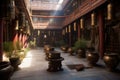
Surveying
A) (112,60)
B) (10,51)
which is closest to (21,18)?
(10,51)

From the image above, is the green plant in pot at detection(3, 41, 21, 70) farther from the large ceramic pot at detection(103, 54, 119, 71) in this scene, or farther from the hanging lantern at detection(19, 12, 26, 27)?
the large ceramic pot at detection(103, 54, 119, 71)

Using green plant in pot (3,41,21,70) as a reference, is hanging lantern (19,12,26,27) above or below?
above

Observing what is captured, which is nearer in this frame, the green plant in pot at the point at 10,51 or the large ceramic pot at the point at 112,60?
the green plant in pot at the point at 10,51

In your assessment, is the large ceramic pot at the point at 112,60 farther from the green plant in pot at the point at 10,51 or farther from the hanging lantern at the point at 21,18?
the hanging lantern at the point at 21,18

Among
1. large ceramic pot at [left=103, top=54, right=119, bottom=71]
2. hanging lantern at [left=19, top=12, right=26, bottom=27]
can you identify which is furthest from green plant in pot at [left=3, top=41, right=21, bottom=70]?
large ceramic pot at [left=103, top=54, right=119, bottom=71]

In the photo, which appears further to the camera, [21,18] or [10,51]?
[21,18]

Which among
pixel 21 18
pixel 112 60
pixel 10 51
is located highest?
pixel 21 18

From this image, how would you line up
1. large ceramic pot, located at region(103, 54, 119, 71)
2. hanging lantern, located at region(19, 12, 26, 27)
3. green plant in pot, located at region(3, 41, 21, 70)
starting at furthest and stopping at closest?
hanging lantern, located at region(19, 12, 26, 27), large ceramic pot, located at region(103, 54, 119, 71), green plant in pot, located at region(3, 41, 21, 70)

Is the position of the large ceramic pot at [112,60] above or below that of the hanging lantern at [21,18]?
below

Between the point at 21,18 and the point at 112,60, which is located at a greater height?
the point at 21,18

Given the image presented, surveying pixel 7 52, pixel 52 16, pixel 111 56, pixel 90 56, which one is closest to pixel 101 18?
pixel 90 56

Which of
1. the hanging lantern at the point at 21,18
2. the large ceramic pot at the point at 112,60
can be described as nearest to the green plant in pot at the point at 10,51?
the hanging lantern at the point at 21,18

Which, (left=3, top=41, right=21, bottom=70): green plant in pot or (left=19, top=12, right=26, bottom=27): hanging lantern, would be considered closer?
(left=3, top=41, right=21, bottom=70): green plant in pot

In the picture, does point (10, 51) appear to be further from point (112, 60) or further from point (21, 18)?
point (112, 60)
